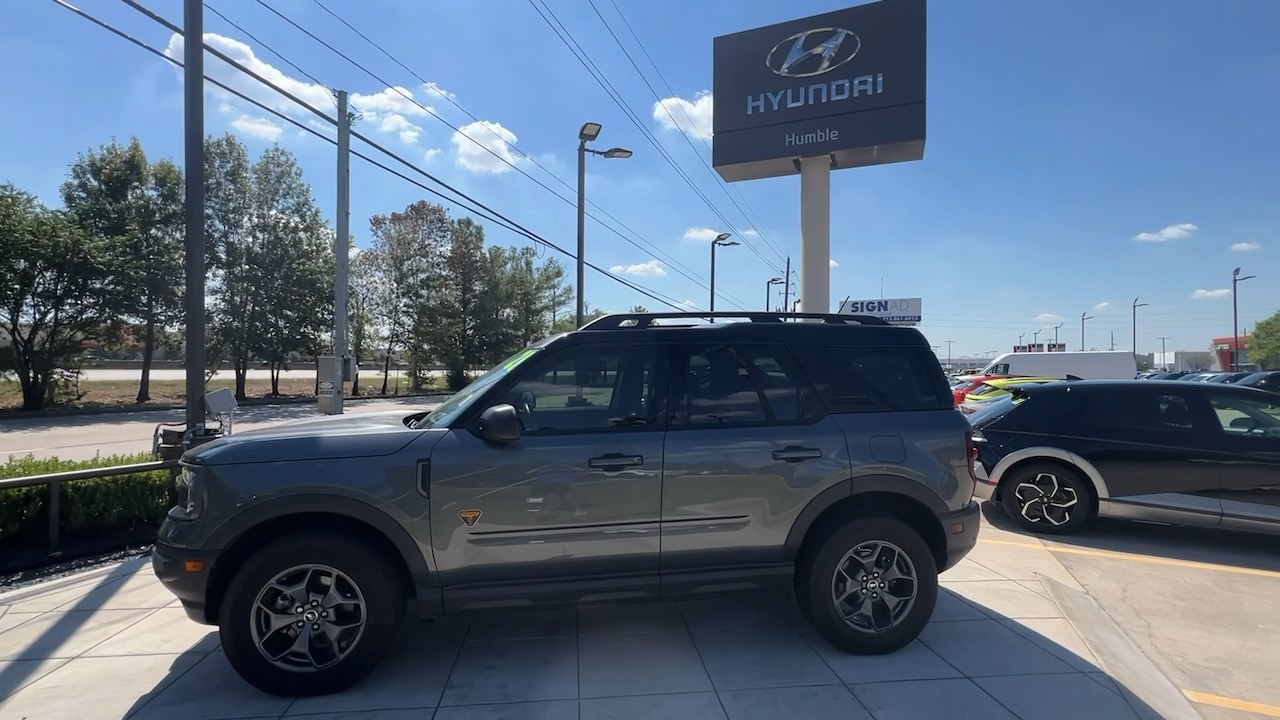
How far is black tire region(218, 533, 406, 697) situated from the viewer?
3.25 m

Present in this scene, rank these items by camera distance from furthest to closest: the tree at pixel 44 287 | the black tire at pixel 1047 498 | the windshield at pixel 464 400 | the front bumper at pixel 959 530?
1. the tree at pixel 44 287
2. the black tire at pixel 1047 498
3. the front bumper at pixel 959 530
4. the windshield at pixel 464 400

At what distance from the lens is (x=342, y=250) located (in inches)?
484

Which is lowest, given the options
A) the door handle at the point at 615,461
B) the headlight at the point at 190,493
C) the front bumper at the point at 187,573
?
the front bumper at the point at 187,573

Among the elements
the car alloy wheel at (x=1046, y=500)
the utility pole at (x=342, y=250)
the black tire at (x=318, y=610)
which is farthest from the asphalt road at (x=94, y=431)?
the car alloy wheel at (x=1046, y=500)

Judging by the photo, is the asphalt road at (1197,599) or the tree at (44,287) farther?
the tree at (44,287)

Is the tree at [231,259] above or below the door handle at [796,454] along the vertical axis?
above

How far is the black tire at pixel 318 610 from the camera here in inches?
128

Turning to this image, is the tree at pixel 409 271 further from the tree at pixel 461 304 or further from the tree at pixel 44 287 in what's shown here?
the tree at pixel 44 287

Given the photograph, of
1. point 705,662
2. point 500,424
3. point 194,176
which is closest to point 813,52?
point 194,176

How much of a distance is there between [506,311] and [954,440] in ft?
104

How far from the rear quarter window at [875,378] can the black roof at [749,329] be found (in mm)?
69

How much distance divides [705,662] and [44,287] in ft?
86.3

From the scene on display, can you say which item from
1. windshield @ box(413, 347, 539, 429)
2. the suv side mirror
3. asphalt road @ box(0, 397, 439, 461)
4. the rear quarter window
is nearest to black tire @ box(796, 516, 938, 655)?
the rear quarter window

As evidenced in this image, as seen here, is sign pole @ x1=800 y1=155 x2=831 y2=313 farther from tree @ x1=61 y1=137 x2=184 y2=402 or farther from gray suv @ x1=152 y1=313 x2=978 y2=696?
tree @ x1=61 y1=137 x2=184 y2=402
